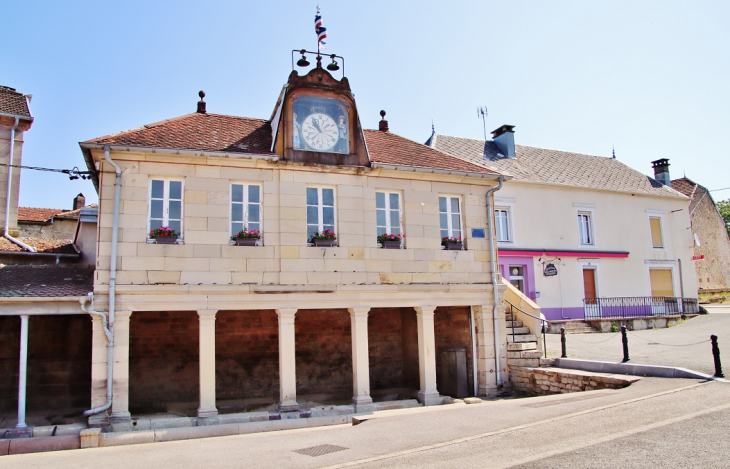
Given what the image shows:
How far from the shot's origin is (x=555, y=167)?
2459cm

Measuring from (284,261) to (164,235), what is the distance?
2.46 m

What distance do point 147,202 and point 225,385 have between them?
519 centimetres

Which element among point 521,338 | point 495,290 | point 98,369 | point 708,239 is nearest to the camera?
point 98,369

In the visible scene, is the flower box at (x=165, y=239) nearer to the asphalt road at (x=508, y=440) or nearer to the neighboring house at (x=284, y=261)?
the neighboring house at (x=284, y=261)

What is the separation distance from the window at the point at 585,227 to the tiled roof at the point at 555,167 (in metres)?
1.24

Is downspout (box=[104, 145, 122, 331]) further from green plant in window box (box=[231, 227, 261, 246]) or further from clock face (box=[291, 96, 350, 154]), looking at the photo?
clock face (box=[291, 96, 350, 154])

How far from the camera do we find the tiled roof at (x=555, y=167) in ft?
75.3

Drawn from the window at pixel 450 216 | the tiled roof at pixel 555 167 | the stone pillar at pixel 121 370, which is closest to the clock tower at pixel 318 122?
the window at pixel 450 216

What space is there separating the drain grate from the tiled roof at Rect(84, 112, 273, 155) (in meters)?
6.30

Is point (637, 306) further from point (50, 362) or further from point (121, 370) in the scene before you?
point (50, 362)


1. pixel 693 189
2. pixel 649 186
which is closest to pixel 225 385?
pixel 649 186

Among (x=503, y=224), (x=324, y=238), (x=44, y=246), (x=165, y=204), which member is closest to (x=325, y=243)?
(x=324, y=238)

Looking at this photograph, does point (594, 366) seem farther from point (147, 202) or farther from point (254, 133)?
point (147, 202)

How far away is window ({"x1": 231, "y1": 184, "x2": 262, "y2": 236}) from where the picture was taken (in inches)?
464
